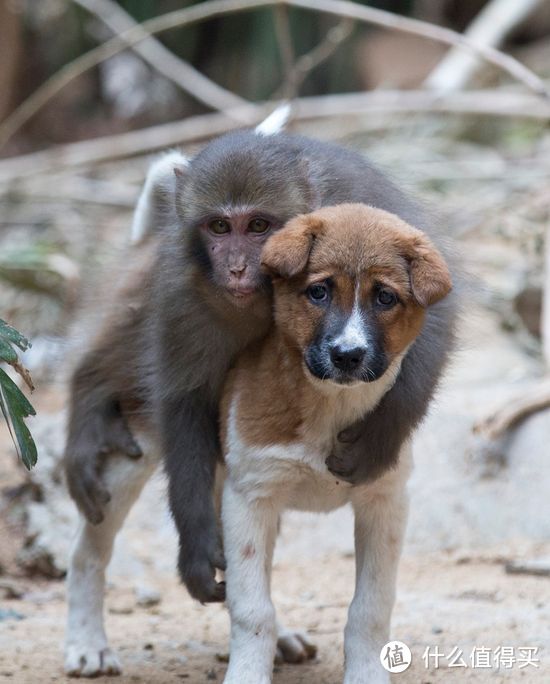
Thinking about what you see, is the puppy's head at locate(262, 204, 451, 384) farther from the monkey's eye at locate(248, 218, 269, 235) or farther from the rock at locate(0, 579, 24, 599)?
the rock at locate(0, 579, 24, 599)

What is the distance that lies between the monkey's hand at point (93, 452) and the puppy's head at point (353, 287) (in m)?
1.48

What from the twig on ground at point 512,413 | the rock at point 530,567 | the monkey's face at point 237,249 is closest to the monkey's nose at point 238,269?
the monkey's face at point 237,249

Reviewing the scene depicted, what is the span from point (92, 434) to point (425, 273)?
1990 millimetres

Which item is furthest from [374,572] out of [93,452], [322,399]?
A: [93,452]

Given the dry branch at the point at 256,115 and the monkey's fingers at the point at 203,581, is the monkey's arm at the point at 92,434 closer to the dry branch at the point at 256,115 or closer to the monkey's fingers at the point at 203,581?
the monkey's fingers at the point at 203,581

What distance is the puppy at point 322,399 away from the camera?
12.6 ft

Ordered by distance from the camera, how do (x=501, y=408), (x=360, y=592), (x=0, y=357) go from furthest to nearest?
(x=501, y=408) → (x=360, y=592) → (x=0, y=357)

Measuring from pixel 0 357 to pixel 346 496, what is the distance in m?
1.37

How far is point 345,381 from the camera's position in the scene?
382cm

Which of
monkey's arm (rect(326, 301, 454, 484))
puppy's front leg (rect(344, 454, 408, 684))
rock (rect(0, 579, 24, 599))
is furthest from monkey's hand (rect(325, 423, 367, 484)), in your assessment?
rock (rect(0, 579, 24, 599))

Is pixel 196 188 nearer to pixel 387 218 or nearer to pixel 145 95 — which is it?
pixel 387 218

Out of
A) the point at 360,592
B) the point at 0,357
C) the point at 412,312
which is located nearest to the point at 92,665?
the point at 360,592

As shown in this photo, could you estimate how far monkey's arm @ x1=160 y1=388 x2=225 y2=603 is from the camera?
4.50 m

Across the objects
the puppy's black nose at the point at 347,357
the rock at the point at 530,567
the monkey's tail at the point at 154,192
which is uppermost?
the monkey's tail at the point at 154,192
